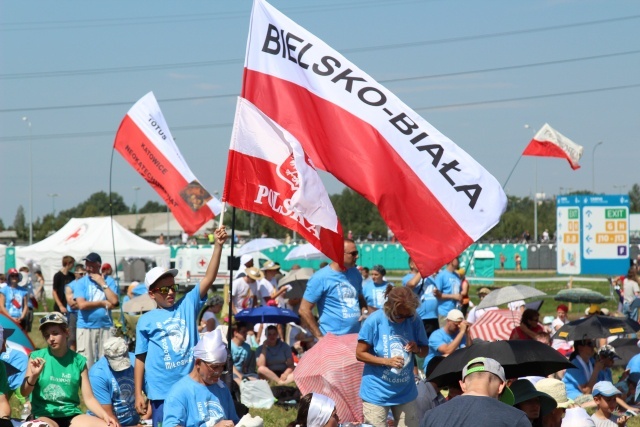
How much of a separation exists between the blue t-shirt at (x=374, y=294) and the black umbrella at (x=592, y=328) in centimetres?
333

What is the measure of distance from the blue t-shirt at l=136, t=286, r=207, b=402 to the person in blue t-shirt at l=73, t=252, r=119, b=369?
6.32 meters

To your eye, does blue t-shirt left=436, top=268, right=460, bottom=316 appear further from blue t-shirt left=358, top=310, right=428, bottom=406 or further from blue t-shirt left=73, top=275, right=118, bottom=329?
blue t-shirt left=358, top=310, right=428, bottom=406

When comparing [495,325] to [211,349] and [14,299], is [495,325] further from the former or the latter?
[14,299]

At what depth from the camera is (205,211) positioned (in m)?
14.6

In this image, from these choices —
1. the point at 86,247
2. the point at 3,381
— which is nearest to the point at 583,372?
the point at 3,381

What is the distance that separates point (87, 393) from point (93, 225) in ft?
93.3

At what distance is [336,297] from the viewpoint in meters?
9.57

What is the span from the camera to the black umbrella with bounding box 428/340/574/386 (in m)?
6.54

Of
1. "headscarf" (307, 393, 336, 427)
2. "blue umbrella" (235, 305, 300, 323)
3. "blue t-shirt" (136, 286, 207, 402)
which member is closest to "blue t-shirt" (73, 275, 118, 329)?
"blue umbrella" (235, 305, 300, 323)

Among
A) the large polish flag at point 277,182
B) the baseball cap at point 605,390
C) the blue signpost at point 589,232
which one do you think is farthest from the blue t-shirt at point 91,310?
the blue signpost at point 589,232

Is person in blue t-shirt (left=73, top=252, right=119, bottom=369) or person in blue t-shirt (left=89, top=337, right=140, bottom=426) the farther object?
person in blue t-shirt (left=73, top=252, right=119, bottom=369)

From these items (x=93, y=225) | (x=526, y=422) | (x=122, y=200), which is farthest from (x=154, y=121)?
(x=122, y=200)

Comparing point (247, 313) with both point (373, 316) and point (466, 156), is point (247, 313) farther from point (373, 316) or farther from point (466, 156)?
point (466, 156)

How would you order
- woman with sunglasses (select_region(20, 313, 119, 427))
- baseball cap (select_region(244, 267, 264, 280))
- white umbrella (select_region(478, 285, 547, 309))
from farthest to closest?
baseball cap (select_region(244, 267, 264, 280)), white umbrella (select_region(478, 285, 547, 309)), woman with sunglasses (select_region(20, 313, 119, 427))
